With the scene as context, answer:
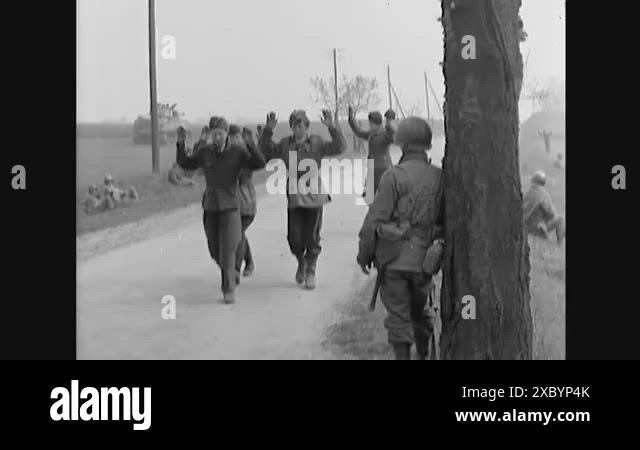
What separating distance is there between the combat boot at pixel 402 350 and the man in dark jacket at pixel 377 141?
1.04 m

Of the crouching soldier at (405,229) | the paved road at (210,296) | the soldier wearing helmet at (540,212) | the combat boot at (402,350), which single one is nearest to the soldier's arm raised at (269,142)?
the paved road at (210,296)

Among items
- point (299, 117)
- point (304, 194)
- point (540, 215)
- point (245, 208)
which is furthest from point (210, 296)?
point (540, 215)

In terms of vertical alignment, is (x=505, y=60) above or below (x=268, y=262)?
above

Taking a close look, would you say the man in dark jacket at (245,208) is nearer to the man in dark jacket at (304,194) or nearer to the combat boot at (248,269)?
the combat boot at (248,269)

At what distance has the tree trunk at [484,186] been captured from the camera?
560 centimetres

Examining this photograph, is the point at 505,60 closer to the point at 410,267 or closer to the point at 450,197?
the point at 450,197

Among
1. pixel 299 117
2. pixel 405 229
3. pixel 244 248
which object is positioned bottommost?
pixel 244 248

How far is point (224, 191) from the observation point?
629 cm

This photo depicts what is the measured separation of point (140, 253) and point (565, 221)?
8.50ft

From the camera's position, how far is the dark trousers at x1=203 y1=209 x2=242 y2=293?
624 centimetres

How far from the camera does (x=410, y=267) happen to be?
5.64 metres

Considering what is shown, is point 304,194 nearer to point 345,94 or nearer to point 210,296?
point 345,94

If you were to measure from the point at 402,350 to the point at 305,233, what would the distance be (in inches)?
40.1

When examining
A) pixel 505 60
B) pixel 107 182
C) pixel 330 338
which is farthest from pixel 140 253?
pixel 505 60
